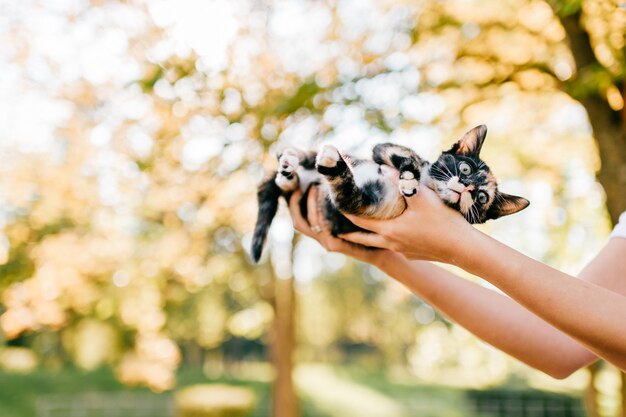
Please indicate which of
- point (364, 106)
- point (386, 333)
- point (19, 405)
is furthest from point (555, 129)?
point (386, 333)

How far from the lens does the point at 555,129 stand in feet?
26.7

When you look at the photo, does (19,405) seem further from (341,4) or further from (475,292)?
(475,292)

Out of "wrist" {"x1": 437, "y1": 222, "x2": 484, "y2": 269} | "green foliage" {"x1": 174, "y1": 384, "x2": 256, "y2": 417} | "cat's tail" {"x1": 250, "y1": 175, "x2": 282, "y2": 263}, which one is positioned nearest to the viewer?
"wrist" {"x1": 437, "y1": 222, "x2": 484, "y2": 269}

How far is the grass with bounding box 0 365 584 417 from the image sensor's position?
18.0m

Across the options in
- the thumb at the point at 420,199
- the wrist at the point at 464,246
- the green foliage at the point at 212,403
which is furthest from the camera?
the green foliage at the point at 212,403

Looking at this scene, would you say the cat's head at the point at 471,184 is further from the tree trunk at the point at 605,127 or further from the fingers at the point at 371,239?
the tree trunk at the point at 605,127

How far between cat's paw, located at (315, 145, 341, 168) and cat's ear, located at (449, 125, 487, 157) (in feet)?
1.68

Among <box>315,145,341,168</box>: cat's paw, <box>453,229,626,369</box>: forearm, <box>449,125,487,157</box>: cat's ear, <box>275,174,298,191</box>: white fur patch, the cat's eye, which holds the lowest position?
<box>453,229,626,369</box>: forearm

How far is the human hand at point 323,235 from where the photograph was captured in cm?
201

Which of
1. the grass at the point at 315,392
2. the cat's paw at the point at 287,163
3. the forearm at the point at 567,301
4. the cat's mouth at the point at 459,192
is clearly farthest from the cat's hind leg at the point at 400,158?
the grass at the point at 315,392

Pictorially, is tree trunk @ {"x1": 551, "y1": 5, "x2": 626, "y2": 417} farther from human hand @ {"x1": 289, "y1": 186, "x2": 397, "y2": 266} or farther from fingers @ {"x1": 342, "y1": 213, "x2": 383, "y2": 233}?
fingers @ {"x1": 342, "y1": 213, "x2": 383, "y2": 233}

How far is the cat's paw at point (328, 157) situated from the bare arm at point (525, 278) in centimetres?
44

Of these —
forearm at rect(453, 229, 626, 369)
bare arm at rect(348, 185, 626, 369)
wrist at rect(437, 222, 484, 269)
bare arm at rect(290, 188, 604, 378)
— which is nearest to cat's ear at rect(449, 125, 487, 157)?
bare arm at rect(290, 188, 604, 378)

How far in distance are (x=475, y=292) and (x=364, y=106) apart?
3624 millimetres
